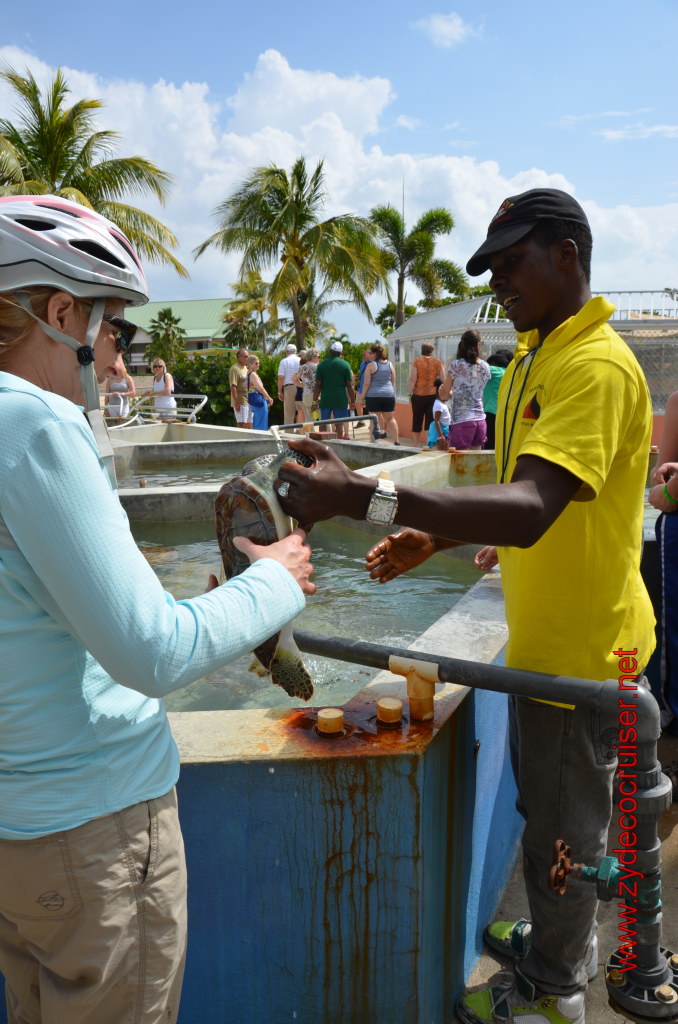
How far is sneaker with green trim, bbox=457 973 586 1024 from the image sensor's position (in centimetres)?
208

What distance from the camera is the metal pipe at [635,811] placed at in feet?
5.60

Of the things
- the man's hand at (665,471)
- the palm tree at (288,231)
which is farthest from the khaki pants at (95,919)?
the palm tree at (288,231)

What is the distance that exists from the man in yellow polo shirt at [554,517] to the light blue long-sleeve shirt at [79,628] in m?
0.44

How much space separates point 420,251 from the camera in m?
38.3

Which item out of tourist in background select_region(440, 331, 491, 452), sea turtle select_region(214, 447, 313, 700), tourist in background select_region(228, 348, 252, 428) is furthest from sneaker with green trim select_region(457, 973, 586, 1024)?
tourist in background select_region(228, 348, 252, 428)

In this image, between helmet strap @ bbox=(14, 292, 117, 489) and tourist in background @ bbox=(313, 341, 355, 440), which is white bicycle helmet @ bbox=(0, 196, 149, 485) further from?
tourist in background @ bbox=(313, 341, 355, 440)

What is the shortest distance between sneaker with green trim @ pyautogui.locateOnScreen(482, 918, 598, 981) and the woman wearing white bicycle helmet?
1.40 m

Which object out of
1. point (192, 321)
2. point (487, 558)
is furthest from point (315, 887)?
point (192, 321)

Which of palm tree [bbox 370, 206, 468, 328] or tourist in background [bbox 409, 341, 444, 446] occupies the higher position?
palm tree [bbox 370, 206, 468, 328]

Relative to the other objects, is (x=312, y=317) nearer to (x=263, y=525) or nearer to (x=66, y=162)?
(x=66, y=162)

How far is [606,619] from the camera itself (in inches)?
74.3

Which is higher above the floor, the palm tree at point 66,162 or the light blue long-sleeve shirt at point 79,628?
the palm tree at point 66,162

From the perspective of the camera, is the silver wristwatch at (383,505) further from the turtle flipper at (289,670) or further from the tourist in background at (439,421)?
the tourist in background at (439,421)

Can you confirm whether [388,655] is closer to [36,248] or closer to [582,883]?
[582,883]
